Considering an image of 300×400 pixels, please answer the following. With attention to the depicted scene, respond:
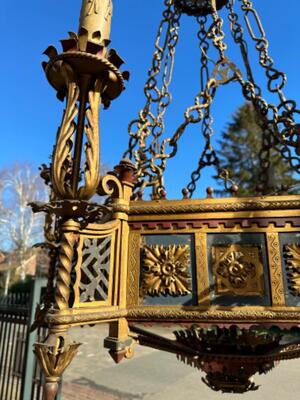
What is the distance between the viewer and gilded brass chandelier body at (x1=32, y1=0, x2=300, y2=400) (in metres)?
1.13

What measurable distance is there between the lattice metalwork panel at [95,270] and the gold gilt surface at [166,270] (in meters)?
0.23

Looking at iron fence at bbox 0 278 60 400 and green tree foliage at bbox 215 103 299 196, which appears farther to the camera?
green tree foliage at bbox 215 103 299 196

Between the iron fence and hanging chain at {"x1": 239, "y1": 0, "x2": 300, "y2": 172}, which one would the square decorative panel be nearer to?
hanging chain at {"x1": 239, "y1": 0, "x2": 300, "y2": 172}

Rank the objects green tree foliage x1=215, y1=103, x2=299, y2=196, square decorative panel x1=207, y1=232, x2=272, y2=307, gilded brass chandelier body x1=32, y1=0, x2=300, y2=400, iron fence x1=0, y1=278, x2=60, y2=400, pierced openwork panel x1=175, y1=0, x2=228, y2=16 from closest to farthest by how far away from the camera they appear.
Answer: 1. gilded brass chandelier body x1=32, y1=0, x2=300, y2=400
2. square decorative panel x1=207, y1=232, x2=272, y2=307
3. pierced openwork panel x1=175, y1=0, x2=228, y2=16
4. iron fence x1=0, y1=278, x2=60, y2=400
5. green tree foliage x1=215, y1=103, x2=299, y2=196

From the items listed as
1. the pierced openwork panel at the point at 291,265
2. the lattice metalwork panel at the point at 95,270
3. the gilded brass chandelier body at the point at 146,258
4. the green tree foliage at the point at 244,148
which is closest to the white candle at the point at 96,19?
the gilded brass chandelier body at the point at 146,258

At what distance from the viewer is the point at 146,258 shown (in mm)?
1517

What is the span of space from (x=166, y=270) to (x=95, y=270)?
14.8 inches

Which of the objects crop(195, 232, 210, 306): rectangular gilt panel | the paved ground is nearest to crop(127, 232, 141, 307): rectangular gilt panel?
crop(195, 232, 210, 306): rectangular gilt panel

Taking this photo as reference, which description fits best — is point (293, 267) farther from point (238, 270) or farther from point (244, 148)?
point (244, 148)

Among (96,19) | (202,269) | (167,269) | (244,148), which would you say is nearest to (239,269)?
(202,269)

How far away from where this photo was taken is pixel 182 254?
4.92 ft

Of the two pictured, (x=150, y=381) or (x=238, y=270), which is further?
(x=150, y=381)

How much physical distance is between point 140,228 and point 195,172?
1854 millimetres

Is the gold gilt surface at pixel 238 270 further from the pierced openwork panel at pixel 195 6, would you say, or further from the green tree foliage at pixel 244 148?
the green tree foliage at pixel 244 148
